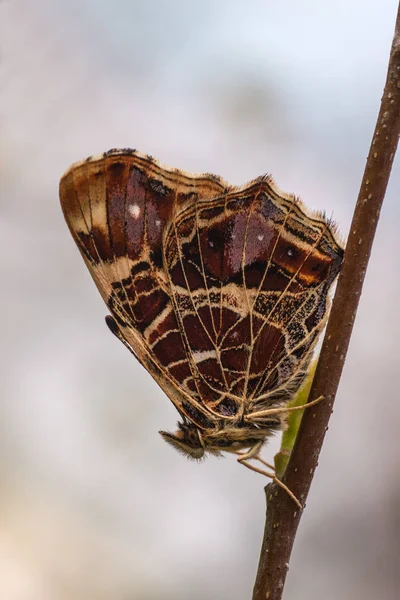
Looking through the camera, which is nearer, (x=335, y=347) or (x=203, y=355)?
(x=335, y=347)

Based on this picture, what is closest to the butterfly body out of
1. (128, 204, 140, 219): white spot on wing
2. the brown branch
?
(128, 204, 140, 219): white spot on wing

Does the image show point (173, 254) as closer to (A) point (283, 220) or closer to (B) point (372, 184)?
(A) point (283, 220)

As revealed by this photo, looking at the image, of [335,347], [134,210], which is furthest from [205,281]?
[335,347]


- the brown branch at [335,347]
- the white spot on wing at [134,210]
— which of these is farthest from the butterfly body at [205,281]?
the brown branch at [335,347]

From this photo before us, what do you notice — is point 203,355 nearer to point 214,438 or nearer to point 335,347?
point 214,438

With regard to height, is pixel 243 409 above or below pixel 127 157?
below

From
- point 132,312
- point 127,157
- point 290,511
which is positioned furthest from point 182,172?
point 290,511
